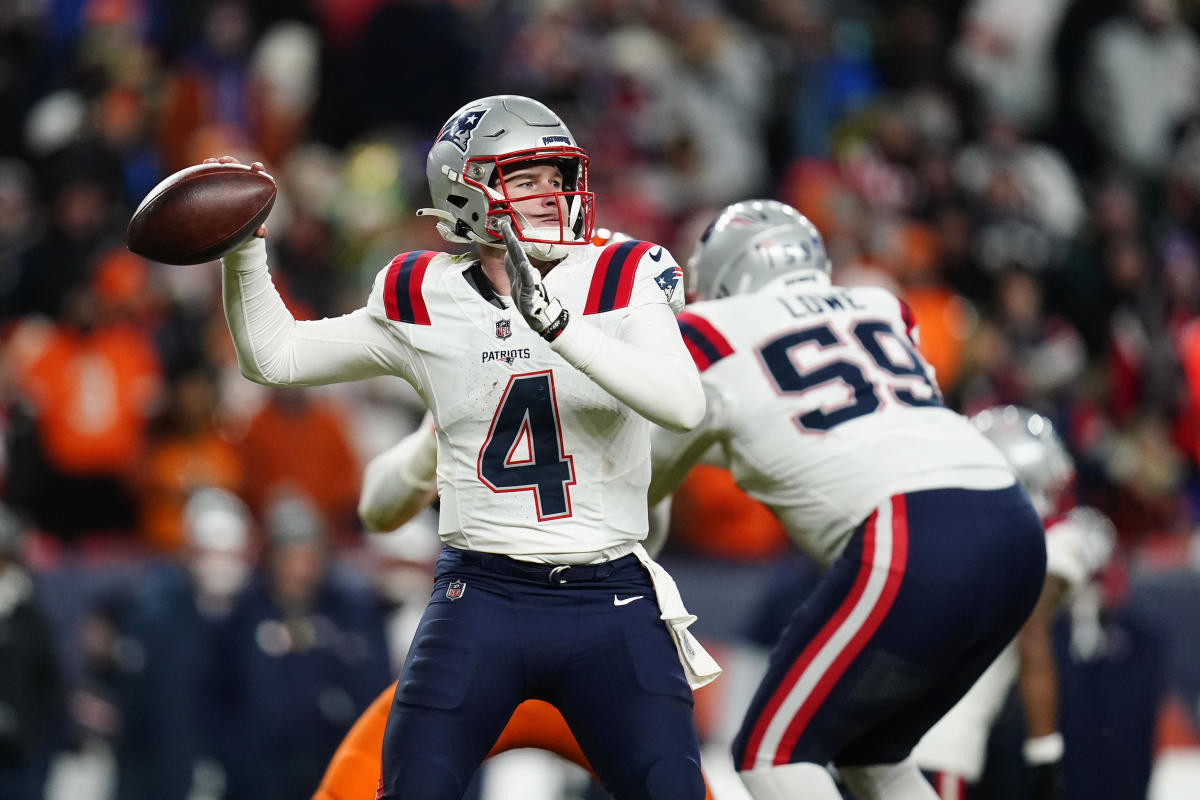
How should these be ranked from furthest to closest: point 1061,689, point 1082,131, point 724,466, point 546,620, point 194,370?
point 1082,131 → point 194,370 → point 1061,689 → point 724,466 → point 546,620

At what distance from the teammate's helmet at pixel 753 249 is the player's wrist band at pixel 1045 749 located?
1.51 meters

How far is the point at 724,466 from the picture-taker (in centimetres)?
508

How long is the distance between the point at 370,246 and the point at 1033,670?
18.8 ft

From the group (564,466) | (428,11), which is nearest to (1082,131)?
(428,11)

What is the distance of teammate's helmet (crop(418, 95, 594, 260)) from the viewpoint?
162 inches

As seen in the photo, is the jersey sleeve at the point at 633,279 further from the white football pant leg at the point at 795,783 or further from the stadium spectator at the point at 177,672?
the stadium spectator at the point at 177,672

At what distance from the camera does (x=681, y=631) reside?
13.4 feet

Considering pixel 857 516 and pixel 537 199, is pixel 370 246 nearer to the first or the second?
pixel 857 516

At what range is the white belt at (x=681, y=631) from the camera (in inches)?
161

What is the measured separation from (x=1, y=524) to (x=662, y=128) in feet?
15.7

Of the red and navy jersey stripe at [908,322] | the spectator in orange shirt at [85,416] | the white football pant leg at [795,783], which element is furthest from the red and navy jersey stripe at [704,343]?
the spectator in orange shirt at [85,416]

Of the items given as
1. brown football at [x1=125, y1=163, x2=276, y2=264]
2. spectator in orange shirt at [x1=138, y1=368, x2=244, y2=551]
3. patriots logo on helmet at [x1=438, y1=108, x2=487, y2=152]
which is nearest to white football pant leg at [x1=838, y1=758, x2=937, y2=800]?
patriots logo on helmet at [x1=438, y1=108, x2=487, y2=152]

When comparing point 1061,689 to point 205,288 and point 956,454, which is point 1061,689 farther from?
point 205,288

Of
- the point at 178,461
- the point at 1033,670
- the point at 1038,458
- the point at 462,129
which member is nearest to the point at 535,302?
the point at 462,129
